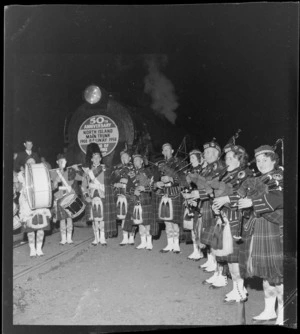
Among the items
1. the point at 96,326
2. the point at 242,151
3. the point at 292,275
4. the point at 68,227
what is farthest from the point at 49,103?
the point at 292,275

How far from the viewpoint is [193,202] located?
5.42 metres

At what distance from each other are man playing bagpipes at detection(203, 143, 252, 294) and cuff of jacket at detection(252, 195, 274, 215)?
0.27m

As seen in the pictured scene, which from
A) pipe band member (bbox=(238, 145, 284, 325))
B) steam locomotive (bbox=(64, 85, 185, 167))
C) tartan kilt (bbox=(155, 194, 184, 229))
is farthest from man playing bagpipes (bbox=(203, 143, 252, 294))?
steam locomotive (bbox=(64, 85, 185, 167))

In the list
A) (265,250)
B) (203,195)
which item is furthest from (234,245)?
(203,195)

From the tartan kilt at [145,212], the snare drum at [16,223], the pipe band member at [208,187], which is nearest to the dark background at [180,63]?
the pipe band member at [208,187]

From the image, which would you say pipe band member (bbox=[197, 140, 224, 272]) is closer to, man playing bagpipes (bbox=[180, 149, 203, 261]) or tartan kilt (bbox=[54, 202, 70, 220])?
man playing bagpipes (bbox=[180, 149, 203, 261])

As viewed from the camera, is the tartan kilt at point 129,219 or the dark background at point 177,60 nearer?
the dark background at point 177,60

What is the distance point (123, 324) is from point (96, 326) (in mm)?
344

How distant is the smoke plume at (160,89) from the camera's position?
521 centimetres

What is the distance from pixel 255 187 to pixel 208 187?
0.60 metres

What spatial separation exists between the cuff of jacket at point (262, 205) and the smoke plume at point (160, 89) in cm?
148

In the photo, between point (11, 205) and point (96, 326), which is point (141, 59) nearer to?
point (11, 205)

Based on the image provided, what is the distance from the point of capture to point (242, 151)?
16.7ft

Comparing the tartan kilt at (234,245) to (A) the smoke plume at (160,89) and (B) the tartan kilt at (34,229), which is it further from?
(B) the tartan kilt at (34,229)
